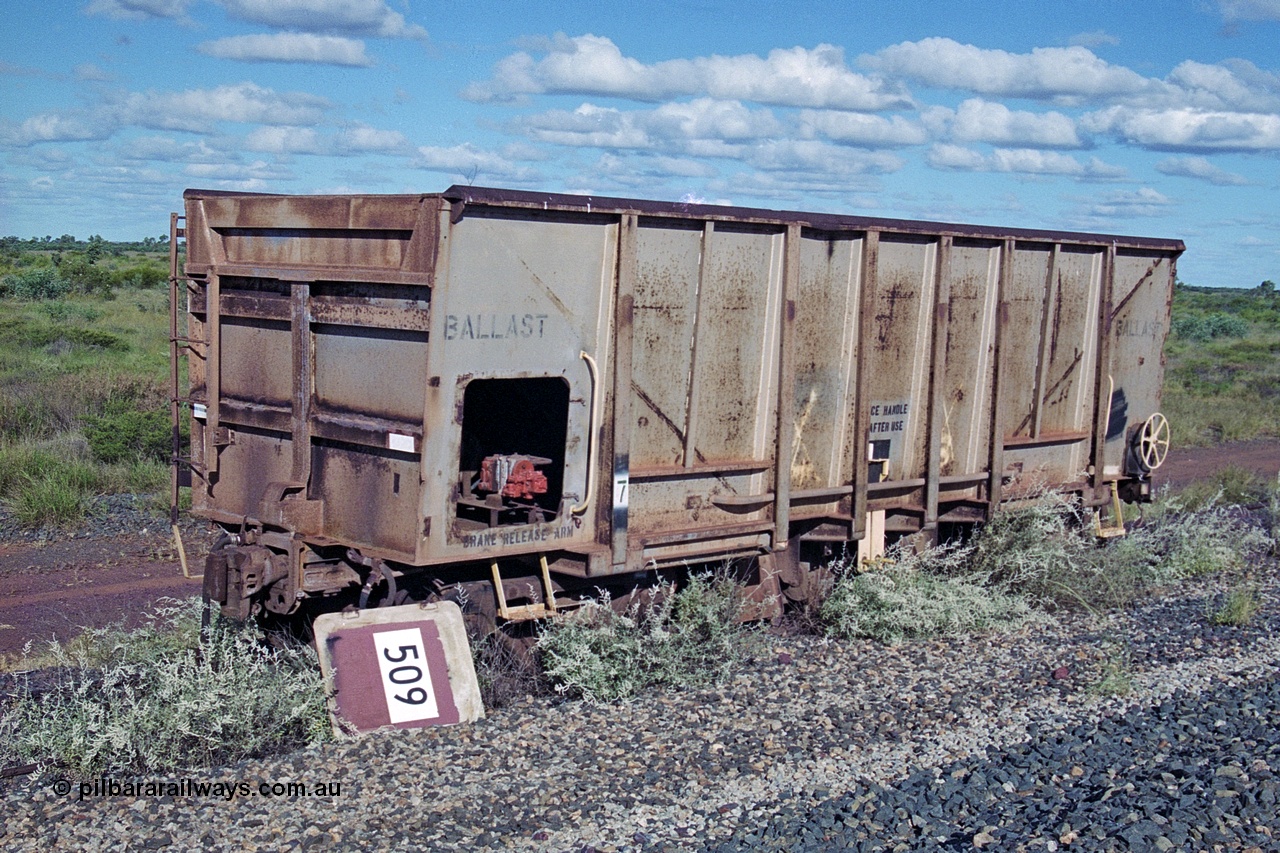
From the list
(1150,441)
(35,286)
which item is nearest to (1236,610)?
(1150,441)

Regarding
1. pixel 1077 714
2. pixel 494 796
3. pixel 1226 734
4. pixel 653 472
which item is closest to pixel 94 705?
pixel 494 796

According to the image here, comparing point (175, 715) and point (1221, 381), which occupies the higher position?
point (1221, 381)

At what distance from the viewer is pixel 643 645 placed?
764cm

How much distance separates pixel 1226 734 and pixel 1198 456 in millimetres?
15513

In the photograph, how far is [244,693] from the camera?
617 cm

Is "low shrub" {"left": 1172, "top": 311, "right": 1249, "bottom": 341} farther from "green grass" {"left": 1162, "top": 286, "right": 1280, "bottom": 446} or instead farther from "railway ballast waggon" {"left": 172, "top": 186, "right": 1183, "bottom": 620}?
"railway ballast waggon" {"left": 172, "top": 186, "right": 1183, "bottom": 620}

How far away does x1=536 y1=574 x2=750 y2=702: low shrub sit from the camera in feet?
23.4

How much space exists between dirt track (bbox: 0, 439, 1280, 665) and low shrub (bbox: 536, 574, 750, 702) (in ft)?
12.9

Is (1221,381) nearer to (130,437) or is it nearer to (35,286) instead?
(130,437)

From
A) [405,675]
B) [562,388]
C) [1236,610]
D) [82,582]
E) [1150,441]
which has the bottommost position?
[82,582]

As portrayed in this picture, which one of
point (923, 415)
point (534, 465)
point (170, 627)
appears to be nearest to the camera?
point (534, 465)

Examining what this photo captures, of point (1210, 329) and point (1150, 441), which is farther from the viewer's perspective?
point (1210, 329)

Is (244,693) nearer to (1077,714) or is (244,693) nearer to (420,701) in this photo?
(420,701)

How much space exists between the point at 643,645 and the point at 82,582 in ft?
18.8
